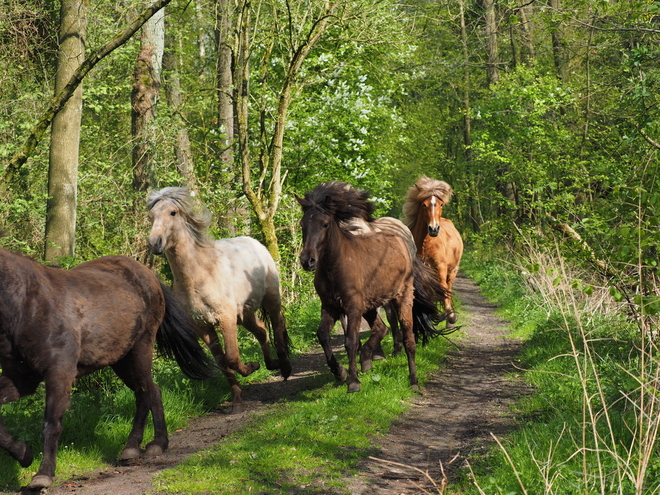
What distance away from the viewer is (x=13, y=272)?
5.12m

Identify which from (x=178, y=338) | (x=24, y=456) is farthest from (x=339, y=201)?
(x=24, y=456)

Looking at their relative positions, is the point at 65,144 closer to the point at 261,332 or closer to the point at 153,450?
the point at 261,332

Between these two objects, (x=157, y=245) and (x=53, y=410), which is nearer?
(x=53, y=410)

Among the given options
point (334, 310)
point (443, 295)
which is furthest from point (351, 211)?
point (443, 295)

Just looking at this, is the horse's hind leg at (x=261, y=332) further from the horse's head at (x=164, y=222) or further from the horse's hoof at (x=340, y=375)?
the horse's head at (x=164, y=222)

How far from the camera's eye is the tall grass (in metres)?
3.85

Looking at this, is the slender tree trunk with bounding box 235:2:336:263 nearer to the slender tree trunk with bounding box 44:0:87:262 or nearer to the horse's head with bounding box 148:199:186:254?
the slender tree trunk with bounding box 44:0:87:262

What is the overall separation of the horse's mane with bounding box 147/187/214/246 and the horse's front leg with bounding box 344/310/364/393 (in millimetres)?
1928

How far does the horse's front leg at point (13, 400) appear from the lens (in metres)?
5.00

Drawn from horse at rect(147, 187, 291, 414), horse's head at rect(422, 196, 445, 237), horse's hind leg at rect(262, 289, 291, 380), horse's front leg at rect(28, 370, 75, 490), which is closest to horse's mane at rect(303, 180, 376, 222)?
horse at rect(147, 187, 291, 414)

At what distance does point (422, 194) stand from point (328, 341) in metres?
4.47

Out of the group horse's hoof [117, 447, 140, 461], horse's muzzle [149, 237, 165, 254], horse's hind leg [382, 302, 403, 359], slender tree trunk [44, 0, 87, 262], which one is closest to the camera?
horse's hoof [117, 447, 140, 461]

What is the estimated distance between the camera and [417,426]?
7004mm

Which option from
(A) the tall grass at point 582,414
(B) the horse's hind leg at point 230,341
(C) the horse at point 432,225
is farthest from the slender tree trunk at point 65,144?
(A) the tall grass at point 582,414
